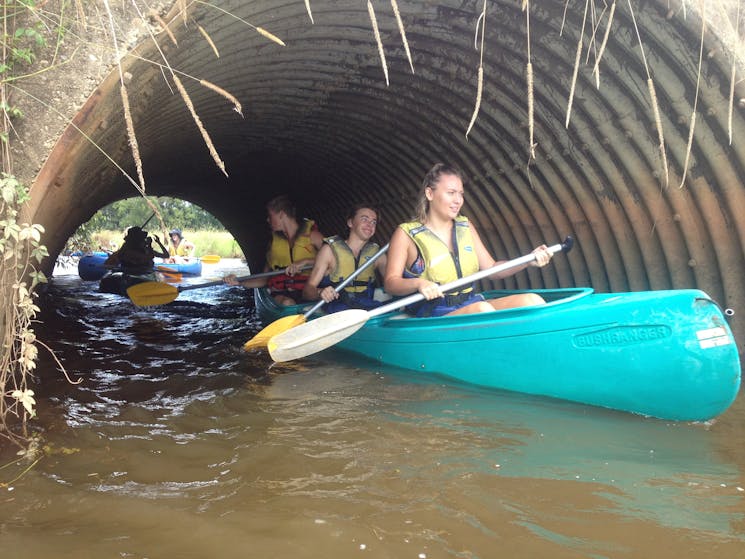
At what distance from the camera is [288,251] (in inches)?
327

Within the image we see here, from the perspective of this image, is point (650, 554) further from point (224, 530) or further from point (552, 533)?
point (224, 530)

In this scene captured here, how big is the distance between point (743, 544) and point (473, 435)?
4.68 feet

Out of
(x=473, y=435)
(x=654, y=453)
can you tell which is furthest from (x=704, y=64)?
(x=473, y=435)

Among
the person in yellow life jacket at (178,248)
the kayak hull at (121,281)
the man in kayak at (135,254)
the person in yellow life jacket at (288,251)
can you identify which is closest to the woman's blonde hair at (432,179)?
the person in yellow life jacket at (288,251)

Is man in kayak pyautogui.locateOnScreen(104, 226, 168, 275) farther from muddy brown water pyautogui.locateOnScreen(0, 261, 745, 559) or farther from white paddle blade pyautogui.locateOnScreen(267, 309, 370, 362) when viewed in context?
white paddle blade pyautogui.locateOnScreen(267, 309, 370, 362)

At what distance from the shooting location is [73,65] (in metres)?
2.88

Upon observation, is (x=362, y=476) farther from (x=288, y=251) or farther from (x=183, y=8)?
(x=288, y=251)

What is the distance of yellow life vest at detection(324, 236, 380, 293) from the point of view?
6.51 metres

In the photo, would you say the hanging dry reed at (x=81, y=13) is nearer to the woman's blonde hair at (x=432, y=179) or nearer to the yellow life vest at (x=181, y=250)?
the woman's blonde hair at (x=432, y=179)

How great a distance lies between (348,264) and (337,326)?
2.06m

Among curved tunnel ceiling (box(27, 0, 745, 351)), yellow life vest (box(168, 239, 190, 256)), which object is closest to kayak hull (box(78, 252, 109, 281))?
yellow life vest (box(168, 239, 190, 256))

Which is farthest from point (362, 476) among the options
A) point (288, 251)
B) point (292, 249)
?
point (288, 251)

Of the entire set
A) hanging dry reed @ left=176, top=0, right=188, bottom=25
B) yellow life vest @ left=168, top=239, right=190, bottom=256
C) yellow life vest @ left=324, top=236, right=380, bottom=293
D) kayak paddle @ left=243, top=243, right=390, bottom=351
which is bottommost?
kayak paddle @ left=243, top=243, right=390, bottom=351

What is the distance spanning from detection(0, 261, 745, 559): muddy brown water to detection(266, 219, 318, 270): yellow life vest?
3605 millimetres
